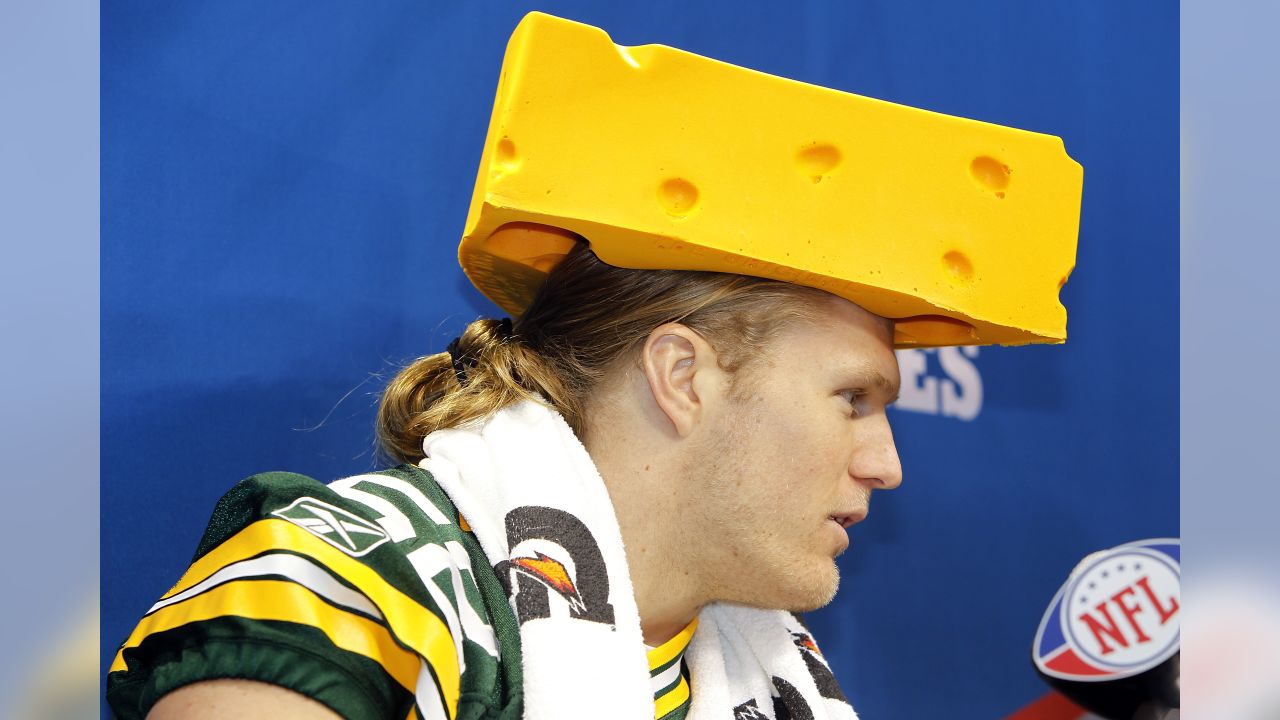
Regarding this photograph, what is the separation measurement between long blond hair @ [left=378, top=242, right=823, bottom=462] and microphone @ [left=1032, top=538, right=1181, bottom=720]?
690mm

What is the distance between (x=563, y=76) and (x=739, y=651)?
23.6 inches

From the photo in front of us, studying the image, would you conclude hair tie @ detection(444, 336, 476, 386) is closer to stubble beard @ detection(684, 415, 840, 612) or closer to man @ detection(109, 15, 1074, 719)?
man @ detection(109, 15, 1074, 719)

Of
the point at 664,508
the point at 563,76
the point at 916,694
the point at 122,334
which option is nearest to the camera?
the point at 563,76

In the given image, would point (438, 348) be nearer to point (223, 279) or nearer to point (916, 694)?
point (223, 279)

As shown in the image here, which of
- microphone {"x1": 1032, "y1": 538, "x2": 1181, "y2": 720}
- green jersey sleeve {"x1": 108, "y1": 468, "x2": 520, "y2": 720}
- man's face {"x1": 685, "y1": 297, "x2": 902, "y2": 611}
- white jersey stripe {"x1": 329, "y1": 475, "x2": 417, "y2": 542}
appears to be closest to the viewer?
green jersey sleeve {"x1": 108, "y1": 468, "x2": 520, "y2": 720}

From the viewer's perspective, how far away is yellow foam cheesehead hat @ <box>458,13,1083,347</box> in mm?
886

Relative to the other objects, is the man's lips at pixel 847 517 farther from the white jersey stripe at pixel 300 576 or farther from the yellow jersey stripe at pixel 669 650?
the white jersey stripe at pixel 300 576

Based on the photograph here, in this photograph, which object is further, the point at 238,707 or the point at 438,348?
the point at 438,348

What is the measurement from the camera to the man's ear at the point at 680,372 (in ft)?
3.27

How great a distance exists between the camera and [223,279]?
113 cm

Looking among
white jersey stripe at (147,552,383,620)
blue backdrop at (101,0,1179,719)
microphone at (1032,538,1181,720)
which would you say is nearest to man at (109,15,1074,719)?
white jersey stripe at (147,552,383,620)

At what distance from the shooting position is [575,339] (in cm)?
106

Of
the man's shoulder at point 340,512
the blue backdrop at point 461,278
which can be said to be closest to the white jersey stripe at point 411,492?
the man's shoulder at point 340,512
